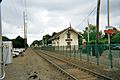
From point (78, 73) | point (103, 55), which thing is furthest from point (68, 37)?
point (78, 73)

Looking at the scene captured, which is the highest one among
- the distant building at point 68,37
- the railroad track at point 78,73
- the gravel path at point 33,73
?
the distant building at point 68,37

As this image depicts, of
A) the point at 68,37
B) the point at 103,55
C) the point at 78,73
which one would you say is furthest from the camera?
the point at 68,37

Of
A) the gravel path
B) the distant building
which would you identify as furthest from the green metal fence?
the distant building

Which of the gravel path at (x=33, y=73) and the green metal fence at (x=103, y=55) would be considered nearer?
the gravel path at (x=33, y=73)

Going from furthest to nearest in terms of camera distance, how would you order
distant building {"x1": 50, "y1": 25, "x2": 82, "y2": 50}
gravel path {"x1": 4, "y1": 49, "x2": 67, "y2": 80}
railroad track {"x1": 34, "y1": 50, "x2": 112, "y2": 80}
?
distant building {"x1": 50, "y1": 25, "x2": 82, "y2": 50} < gravel path {"x1": 4, "y1": 49, "x2": 67, "y2": 80} < railroad track {"x1": 34, "y1": 50, "x2": 112, "y2": 80}

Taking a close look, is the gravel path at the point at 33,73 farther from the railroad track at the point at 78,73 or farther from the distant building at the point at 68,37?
the distant building at the point at 68,37

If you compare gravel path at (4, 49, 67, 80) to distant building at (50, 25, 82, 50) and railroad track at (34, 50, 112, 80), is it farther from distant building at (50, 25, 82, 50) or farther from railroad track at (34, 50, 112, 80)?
distant building at (50, 25, 82, 50)

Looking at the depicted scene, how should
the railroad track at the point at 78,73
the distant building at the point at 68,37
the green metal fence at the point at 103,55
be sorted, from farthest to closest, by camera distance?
the distant building at the point at 68,37
the green metal fence at the point at 103,55
the railroad track at the point at 78,73

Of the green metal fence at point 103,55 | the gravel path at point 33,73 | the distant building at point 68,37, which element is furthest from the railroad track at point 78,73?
the distant building at point 68,37

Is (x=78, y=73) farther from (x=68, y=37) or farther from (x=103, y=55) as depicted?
(x=68, y=37)

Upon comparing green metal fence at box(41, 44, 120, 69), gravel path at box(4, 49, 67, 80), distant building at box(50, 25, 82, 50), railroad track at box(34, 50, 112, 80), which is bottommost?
gravel path at box(4, 49, 67, 80)

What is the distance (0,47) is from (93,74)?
773cm

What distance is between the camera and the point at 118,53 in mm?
19734

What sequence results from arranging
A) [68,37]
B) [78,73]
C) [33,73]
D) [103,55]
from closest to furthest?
[78,73]
[33,73]
[103,55]
[68,37]
